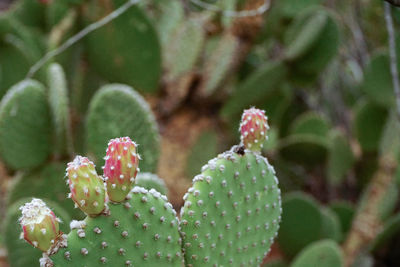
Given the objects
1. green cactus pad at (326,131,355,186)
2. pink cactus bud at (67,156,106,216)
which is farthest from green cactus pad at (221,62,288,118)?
pink cactus bud at (67,156,106,216)

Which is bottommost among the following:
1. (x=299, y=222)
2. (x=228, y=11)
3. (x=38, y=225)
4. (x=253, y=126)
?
(x=38, y=225)

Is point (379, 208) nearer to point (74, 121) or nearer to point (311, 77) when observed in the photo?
point (311, 77)

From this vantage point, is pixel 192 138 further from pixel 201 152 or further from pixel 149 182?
pixel 149 182

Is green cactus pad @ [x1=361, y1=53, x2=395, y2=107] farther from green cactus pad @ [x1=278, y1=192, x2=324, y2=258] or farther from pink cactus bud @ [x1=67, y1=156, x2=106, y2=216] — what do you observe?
pink cactus bud @ [x1=67, y1=156, x2=106, y2=216]

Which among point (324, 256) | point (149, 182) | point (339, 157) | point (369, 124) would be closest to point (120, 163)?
point (149, 182)

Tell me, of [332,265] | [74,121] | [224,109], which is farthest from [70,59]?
[332,265]

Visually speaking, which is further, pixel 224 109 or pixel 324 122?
pixel 324 122
